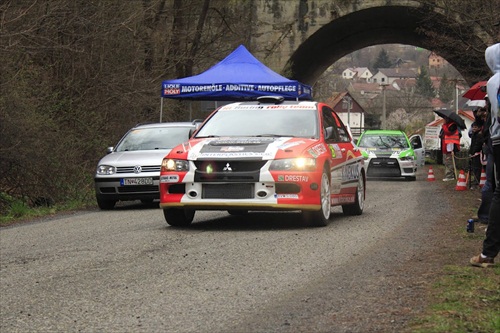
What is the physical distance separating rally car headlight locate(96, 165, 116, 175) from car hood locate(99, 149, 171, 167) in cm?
7

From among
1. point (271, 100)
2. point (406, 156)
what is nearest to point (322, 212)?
point (271, 100)

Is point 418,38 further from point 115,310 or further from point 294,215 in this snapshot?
point 115,310

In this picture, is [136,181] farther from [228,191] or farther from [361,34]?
[361,34]

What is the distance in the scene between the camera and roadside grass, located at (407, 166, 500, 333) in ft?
18.3

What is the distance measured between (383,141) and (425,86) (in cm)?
12477

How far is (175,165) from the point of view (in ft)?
38.3

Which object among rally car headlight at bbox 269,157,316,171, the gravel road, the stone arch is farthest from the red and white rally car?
the stone arch

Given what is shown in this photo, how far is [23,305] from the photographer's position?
680cm

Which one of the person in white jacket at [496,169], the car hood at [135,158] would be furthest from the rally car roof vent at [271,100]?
the person in white jacket at [496,169]

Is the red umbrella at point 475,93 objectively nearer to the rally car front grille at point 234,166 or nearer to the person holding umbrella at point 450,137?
the rally car front grille at point 234,166

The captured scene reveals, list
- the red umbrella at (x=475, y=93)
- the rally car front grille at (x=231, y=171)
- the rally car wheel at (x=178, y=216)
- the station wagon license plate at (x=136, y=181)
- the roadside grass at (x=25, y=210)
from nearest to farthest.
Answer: the rally car front grille at (x=231, y=171) < the rally car wheel at (x=178, y=216) < the roadside grass at (x=25, y=210) < the station wagon license plate at (x=136, y=181) < the red umbrella at (x=475, y=93)

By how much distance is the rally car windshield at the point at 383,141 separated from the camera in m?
31.2

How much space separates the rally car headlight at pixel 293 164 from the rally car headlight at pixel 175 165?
1.08 metres

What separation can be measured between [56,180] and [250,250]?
9.29 metres
